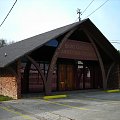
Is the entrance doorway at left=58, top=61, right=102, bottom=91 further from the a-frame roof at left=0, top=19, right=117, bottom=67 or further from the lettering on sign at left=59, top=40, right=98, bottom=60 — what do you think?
the a-frame roof at left=0, top=19, right=117, bottom=67

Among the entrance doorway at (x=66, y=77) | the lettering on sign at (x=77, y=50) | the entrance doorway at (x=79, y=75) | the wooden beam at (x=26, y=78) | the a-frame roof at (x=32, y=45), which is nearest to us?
the a-frame roof at (x=32, y=45)

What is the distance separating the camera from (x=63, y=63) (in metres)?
25.3

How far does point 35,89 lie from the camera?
25.0m

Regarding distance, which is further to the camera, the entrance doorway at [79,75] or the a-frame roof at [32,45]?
the entrance doorway at [79,75]

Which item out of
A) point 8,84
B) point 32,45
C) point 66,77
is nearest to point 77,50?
point 66,77

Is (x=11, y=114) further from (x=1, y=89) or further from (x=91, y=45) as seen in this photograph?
(x=91, y=45)

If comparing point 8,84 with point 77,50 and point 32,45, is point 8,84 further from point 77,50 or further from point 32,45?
point 77,50

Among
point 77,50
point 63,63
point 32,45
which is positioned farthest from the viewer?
point 63,63

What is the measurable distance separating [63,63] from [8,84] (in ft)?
25.8

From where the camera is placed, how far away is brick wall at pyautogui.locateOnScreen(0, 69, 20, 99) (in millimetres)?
17781

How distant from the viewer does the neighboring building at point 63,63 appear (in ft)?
62.7

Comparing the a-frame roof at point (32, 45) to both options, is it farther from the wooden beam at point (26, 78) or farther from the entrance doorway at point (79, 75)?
the entrance doorway at point (79, 75)

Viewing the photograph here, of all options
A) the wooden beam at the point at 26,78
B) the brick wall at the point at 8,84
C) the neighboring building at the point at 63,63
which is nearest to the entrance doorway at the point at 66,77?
the neighboring building at the point at 63,63

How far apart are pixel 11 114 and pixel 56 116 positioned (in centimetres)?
235
